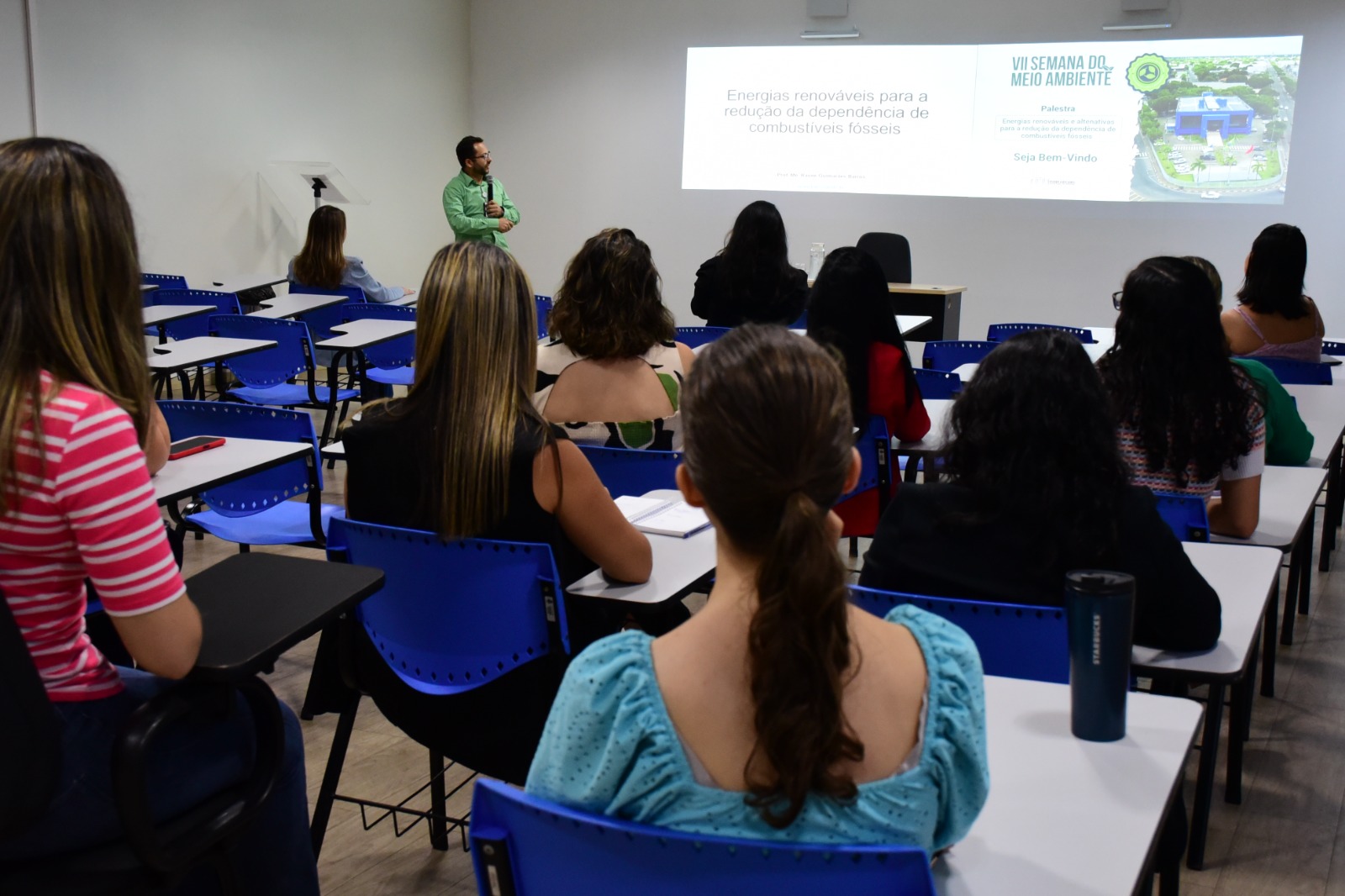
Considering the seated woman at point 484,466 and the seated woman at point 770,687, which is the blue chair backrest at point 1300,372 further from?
the seated woman at point 770,687

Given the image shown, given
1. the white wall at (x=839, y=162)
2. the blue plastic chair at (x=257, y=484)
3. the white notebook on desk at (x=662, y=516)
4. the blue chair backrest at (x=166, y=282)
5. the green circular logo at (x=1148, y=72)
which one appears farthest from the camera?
the green circular logo at (x=1148, y=72)

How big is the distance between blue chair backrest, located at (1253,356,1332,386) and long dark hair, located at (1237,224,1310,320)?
28 cm

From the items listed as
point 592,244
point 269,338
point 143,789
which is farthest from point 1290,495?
point 269,338

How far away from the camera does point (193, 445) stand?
2.77m

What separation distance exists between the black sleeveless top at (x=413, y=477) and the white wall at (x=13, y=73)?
563 centimetres

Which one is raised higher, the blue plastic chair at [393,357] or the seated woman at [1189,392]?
the seated woman at [1189,392]

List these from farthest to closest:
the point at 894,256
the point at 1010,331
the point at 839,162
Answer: the point at 839,162 → the point at 894,256 → the point at 1010,331

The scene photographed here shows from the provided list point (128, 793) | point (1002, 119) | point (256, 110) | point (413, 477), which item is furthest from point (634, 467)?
point (1002, 119)

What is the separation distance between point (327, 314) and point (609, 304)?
3.54m

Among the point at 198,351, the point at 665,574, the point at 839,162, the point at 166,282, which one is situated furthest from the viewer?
the point at 839,162

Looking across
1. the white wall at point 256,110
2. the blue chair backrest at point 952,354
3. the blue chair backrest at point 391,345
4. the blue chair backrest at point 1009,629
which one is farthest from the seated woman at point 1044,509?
the white wall at point 256,110

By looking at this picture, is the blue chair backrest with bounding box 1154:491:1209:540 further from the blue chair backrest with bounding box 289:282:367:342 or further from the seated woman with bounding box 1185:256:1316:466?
the blue chair backrest with bounding box 289:282:367:342

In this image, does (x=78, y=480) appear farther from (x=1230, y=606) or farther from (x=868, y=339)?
(x=868, y=339)

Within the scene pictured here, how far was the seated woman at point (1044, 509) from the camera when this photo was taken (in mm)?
1710
